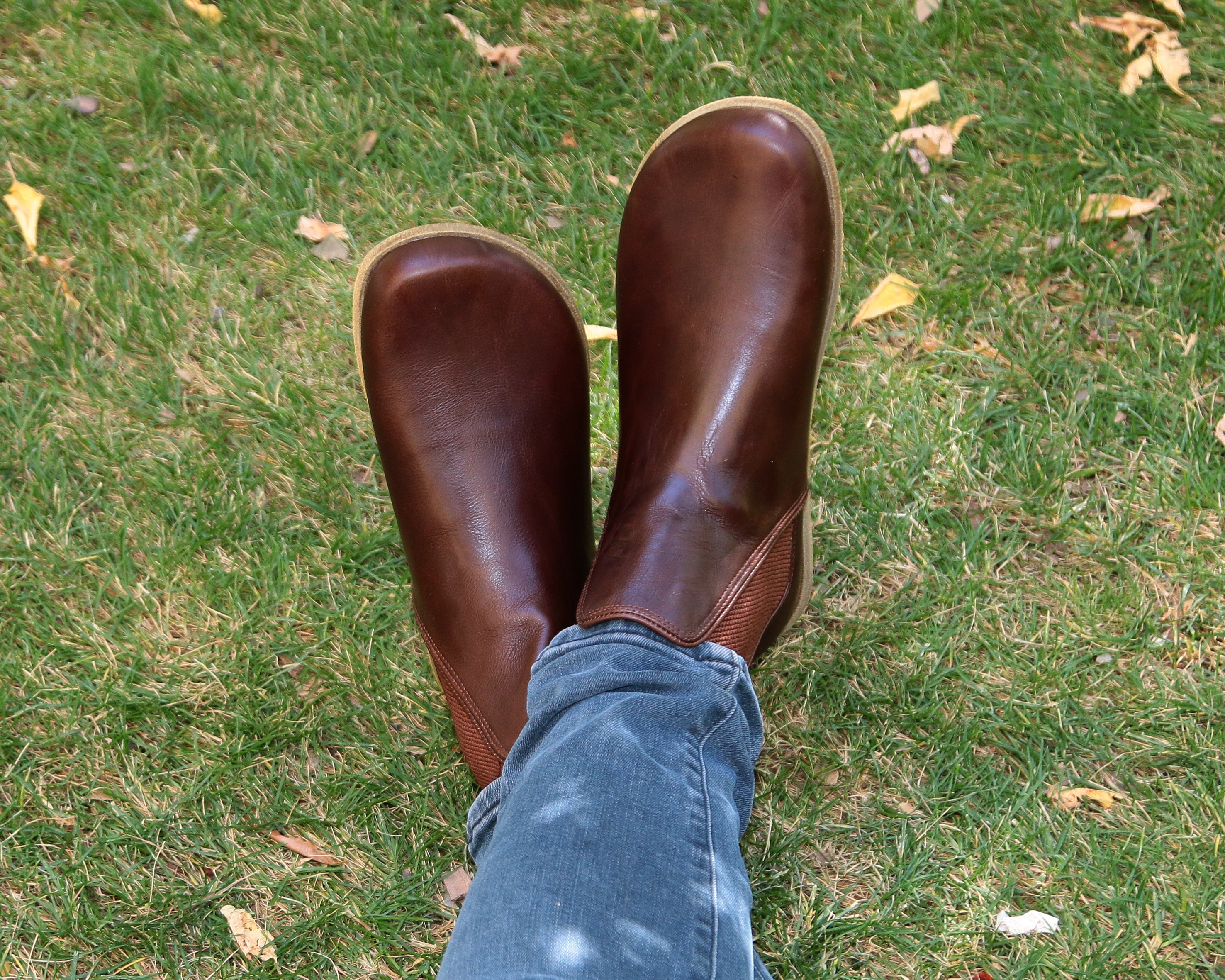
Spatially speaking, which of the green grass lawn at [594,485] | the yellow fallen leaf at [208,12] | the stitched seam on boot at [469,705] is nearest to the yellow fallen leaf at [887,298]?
the green grass lawn at [594,485]

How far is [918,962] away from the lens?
1.56 m

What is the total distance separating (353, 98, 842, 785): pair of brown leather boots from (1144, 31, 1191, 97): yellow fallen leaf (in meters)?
0.91

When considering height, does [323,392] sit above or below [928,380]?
below

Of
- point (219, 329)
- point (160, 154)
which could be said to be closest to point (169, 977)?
point (219, 329)

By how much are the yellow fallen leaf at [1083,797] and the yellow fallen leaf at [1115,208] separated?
108 cm

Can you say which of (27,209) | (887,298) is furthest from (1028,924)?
(27,209)

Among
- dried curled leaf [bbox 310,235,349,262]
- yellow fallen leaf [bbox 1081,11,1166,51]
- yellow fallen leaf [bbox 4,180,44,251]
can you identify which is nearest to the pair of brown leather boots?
dried curled leaf [bbox 310,235,349,262]

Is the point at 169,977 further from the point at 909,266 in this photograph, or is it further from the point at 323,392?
the point at 909,266

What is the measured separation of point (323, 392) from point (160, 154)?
646 mm

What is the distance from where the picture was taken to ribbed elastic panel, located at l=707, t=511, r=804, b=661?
4.50ft

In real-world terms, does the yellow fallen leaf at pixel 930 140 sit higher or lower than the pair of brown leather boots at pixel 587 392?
higher

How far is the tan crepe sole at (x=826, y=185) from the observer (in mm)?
1571

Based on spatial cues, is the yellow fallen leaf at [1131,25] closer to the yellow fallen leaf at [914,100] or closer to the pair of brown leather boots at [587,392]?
the yellow fallen leaf at [914,100]

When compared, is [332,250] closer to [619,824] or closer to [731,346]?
[731,346]
